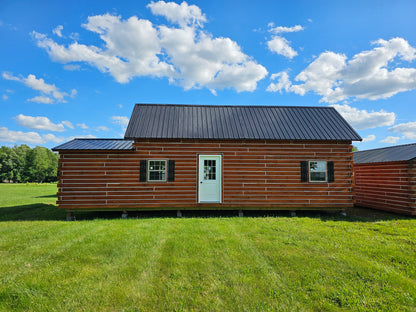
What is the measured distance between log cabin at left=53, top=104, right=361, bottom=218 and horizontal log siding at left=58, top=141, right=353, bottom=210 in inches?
1.6

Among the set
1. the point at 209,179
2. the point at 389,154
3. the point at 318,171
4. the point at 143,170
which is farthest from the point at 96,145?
the point at 389,154

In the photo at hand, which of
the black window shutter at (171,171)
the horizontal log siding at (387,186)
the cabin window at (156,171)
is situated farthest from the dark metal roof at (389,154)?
the cabin window at (156,171)

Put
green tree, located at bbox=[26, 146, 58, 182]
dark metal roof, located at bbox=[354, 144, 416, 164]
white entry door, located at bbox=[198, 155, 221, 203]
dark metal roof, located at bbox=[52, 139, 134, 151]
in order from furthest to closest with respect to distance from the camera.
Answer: green tree, located at bbox=[26, 146, 58, 182]
dark metal roof, located at bbox=[354, 144, 416, 164]
white entry door, located at bbox=[198, 155, 221, 203]
dark metal roof, located at bbox=[52, 139, 134, 151]

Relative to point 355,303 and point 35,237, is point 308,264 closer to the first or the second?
point 355,303

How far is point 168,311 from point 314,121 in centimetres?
1074

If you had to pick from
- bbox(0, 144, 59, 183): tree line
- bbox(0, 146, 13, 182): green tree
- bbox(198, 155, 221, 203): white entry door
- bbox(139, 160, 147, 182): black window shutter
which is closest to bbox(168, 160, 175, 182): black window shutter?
bbox(139, 160, 147, 182): black window shutter

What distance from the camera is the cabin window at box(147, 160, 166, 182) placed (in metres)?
9.67

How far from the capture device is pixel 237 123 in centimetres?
1074

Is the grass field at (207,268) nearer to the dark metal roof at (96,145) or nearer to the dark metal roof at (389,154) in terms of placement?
the dark metal roof at (96,145)

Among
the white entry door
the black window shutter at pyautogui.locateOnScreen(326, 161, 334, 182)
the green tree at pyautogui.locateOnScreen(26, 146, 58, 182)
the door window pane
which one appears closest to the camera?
the white entry door

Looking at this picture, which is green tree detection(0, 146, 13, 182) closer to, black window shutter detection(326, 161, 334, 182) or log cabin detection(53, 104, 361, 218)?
log cabin detection(53, 104, 361, 218)

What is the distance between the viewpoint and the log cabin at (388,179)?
396 inches

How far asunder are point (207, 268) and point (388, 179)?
11.5 metres

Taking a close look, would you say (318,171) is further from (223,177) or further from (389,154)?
(389,154)
